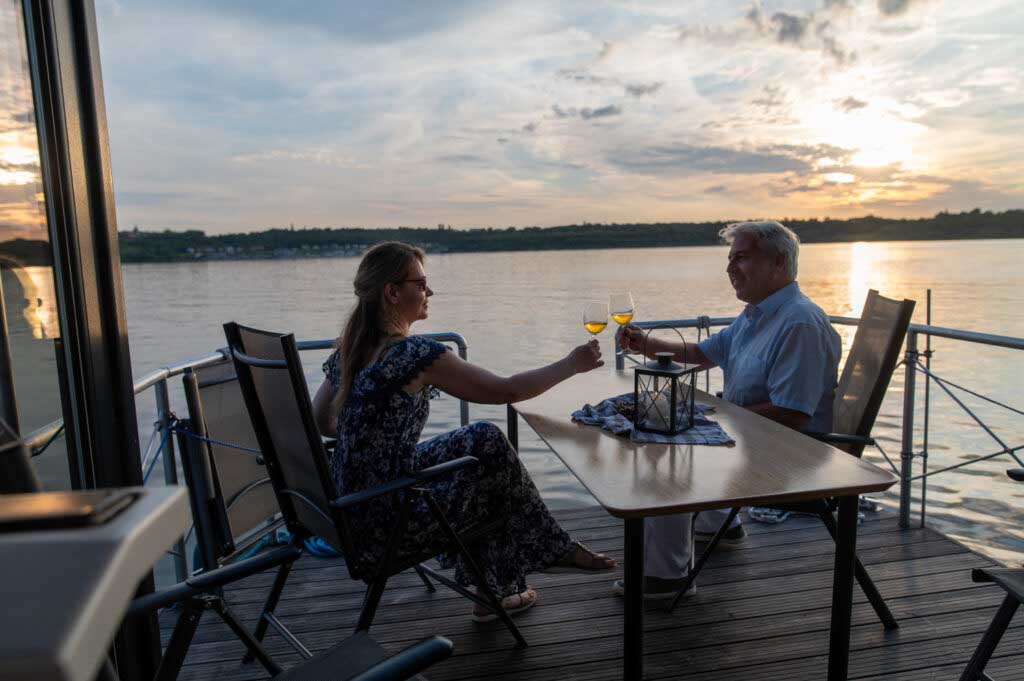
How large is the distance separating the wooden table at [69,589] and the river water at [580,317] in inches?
79.2

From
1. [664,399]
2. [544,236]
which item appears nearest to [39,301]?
[664,399]

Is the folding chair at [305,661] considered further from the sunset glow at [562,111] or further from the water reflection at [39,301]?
the sunset glow at [562,111]

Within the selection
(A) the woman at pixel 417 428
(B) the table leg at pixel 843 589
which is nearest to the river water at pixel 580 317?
(A) the woman at pixel 417 428

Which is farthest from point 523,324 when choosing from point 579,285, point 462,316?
point 579,285

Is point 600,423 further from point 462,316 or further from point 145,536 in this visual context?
point 462,316

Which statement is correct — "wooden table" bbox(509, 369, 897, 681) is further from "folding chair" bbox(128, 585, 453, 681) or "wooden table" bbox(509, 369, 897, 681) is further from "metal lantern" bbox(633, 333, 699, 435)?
"folding chair" bbox(128, 585, 453, 681)

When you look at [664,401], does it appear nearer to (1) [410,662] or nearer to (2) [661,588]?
(2) [661,588]

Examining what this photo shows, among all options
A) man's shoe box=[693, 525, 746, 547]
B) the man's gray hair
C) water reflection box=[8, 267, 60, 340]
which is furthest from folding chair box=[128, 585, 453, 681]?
the man's gray hair

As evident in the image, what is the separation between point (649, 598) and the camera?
2756mm

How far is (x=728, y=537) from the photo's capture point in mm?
3338

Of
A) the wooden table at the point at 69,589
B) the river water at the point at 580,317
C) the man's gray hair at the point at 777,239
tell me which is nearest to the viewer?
the wooden table at the point at 69,589

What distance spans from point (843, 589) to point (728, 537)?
1514mm

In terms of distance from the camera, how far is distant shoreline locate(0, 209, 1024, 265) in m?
9.22

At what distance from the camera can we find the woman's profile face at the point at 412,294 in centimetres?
241
